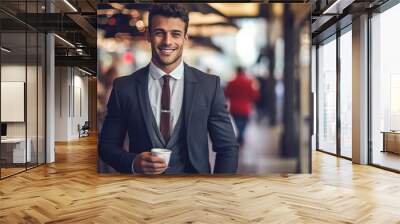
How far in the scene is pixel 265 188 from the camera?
219 inches

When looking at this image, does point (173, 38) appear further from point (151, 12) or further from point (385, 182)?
point (385, 182)

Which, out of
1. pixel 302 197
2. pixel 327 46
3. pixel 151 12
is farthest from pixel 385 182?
pixel 327 46

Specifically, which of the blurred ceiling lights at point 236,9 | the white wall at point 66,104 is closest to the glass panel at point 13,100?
the blurred ceiling lights at point 236,9

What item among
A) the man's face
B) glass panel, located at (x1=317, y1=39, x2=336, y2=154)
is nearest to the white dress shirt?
the man's face

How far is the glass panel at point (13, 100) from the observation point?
658cm

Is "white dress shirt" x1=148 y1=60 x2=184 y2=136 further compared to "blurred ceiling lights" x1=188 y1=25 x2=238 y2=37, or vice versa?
"blurred ceiling lights" x1=188 y1=25 x2=238 y2=37

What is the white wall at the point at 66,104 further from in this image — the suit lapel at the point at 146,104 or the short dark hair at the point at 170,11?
the short dark hair at the point at 170,11

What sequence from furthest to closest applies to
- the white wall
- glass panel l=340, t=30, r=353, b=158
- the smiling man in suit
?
the white wall → glass panel l=340, t=30, r=353, b=158 → the smiling man in suit

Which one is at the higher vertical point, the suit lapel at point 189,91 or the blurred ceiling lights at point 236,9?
the blurred ceiling lights at point 236,9

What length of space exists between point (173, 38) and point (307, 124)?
8.81 ft

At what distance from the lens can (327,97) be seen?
1080 cm

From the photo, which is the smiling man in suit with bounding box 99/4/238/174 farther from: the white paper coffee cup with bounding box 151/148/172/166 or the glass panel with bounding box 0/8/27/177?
the glass panel with bounding box 0/8/27/177

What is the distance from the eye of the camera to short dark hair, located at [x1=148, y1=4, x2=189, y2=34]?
255 inches

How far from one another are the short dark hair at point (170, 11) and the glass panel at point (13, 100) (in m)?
2.47
